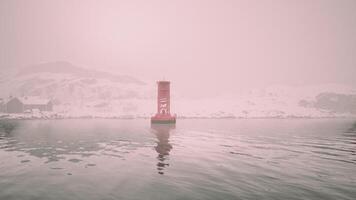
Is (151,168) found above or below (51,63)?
below

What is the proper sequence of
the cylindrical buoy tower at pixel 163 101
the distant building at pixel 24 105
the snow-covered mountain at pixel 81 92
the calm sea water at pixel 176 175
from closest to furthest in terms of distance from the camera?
the calm sea water at pixel 176 175, the cylindrical buoy tower at pixel 163 101, the distant building at pixel 24 105, the snow-covered mountain at pixel 81 92

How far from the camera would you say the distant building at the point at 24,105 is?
80.6 metres

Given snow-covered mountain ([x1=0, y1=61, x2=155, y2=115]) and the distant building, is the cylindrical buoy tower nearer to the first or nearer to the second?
snow-covered mountain ([x1=0, y1=61, x2=155, y2=115])

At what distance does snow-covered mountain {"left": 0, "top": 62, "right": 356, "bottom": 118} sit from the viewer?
93062 millimetres

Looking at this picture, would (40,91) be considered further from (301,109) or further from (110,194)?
(110,194)

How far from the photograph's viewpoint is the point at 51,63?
7343 inches

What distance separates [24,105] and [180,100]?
67864 mm

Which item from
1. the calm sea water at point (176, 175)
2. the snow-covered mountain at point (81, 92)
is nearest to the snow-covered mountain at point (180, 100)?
the snow-covered mountain at point (81, 92)

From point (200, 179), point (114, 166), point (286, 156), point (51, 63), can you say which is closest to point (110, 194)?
point (200, 179)

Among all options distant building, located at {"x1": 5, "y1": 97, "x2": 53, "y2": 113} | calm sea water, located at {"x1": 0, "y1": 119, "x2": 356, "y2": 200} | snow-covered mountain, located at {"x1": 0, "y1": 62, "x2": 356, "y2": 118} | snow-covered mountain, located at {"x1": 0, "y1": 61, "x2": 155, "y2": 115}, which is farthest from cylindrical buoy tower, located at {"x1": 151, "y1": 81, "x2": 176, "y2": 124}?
distant building, located at {"x1": 5, "y1": 97, "x2": 53, "y2": 113}

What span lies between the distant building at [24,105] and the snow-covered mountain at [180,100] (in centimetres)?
515

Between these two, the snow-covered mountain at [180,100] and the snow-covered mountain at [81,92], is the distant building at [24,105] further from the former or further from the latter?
the snow-covered mountain at [81,92]

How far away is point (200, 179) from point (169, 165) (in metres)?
3.39

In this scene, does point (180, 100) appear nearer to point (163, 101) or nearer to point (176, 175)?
point (163, 101)
